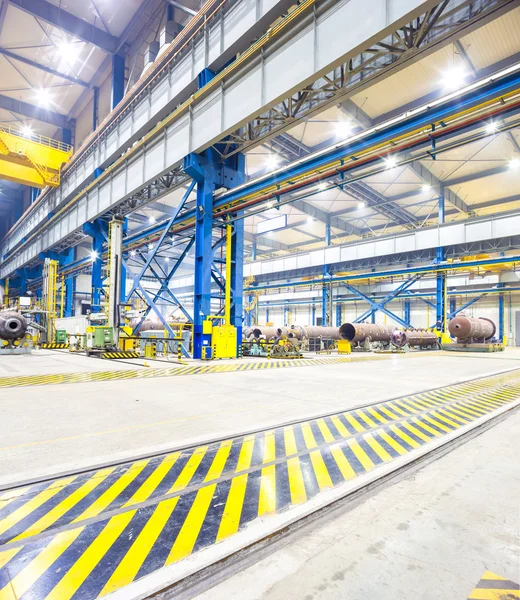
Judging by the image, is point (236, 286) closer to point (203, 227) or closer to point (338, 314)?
point (203, 227)

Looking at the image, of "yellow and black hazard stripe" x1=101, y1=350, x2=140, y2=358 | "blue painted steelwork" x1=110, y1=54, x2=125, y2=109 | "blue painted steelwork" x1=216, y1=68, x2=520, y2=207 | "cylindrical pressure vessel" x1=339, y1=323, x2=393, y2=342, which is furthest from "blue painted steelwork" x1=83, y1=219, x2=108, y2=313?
"cylindrical pressure vessel" x1=339, y1=323, x2=393, y2=342

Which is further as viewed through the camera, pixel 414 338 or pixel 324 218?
pixel 324 218

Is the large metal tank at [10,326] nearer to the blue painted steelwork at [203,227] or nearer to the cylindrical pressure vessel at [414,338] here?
the blue painted steelwork at [203,227]

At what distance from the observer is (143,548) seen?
1.95 meters

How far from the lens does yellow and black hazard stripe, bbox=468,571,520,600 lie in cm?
161

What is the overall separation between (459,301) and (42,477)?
35.4 metres

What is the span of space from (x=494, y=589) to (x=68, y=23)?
26.7 m

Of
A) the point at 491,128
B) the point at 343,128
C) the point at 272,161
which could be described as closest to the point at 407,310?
the point at 272,161

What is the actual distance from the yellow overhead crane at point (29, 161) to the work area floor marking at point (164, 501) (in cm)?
2301

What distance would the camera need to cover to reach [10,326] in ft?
46.9

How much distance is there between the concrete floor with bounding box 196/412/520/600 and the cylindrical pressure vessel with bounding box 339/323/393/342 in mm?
17310

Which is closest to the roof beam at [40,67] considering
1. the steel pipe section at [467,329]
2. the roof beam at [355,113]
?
the roof beam at [355,113]

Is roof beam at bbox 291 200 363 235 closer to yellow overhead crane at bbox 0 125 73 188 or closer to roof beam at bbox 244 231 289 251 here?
roof beam at bbox 244 231 289 251

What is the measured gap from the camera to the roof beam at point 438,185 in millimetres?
19281
